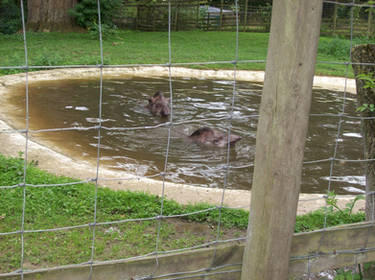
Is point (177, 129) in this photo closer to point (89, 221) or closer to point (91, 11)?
point (89, 221)

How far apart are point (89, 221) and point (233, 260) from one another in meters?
1.69

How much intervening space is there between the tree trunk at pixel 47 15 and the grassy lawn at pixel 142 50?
1.00m

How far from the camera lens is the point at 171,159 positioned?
6.39m

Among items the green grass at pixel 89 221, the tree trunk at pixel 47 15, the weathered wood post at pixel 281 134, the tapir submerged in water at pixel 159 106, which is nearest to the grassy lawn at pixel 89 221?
the green grass at pixel 89 221

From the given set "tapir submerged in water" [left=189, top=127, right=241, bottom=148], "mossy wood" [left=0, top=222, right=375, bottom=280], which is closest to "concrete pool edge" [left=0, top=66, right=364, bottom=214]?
"mossy wood" [left=0, top=222, right=375, bottom=280]

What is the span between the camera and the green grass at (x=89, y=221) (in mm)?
3273

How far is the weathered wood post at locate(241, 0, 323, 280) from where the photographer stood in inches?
79.3

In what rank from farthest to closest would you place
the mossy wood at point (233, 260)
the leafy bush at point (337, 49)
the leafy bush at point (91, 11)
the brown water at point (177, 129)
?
the leafy bush at point (91, 11) → the leafy bush at point (337, 49) → the brown water at point (177, 129) → the mossy wood at point (233, 260)

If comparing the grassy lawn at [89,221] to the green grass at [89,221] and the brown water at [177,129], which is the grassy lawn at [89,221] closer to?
the green grass at [89,221]

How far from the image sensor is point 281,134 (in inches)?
83.0

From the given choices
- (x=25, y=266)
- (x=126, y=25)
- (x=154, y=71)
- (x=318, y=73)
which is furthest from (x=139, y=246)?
(x=126, y=25)

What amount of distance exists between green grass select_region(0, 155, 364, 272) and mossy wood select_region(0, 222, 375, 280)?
0.96 metres

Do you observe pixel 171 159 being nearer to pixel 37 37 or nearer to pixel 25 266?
pixel 25 266

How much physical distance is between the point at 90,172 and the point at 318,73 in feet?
32.8
